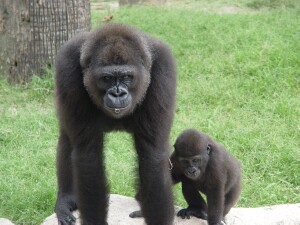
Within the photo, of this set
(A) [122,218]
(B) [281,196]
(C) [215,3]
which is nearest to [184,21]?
(C) [215,3]

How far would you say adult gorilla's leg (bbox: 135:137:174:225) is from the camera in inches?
166

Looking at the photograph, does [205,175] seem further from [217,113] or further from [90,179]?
[217,113]

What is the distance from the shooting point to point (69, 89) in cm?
409

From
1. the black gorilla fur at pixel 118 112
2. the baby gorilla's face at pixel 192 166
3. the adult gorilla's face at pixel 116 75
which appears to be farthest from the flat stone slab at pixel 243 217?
the adult gorilla's face at pixel 116 75

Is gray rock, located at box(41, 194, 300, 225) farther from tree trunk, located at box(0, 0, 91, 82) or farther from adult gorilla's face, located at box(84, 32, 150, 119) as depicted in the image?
tree trunk, located at box(0, 0, 91, 82)

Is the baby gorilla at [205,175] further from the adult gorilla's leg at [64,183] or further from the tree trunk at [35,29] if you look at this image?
the tree trunk at [35,29]

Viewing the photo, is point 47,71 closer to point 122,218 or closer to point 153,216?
point 122,218

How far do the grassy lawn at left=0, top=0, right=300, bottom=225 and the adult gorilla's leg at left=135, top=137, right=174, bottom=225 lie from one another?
0.18 m

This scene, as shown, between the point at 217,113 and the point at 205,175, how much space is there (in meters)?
2.89

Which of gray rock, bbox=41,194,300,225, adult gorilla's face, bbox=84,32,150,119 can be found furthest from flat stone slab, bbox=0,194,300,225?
adult gorilla's face, bbox=84,32,150,119

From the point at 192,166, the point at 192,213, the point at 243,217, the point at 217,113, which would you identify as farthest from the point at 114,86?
the point at 217,113

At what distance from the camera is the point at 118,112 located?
3943 mm

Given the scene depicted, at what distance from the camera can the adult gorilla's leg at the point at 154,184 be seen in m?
4.21

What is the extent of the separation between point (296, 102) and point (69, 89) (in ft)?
14.0
